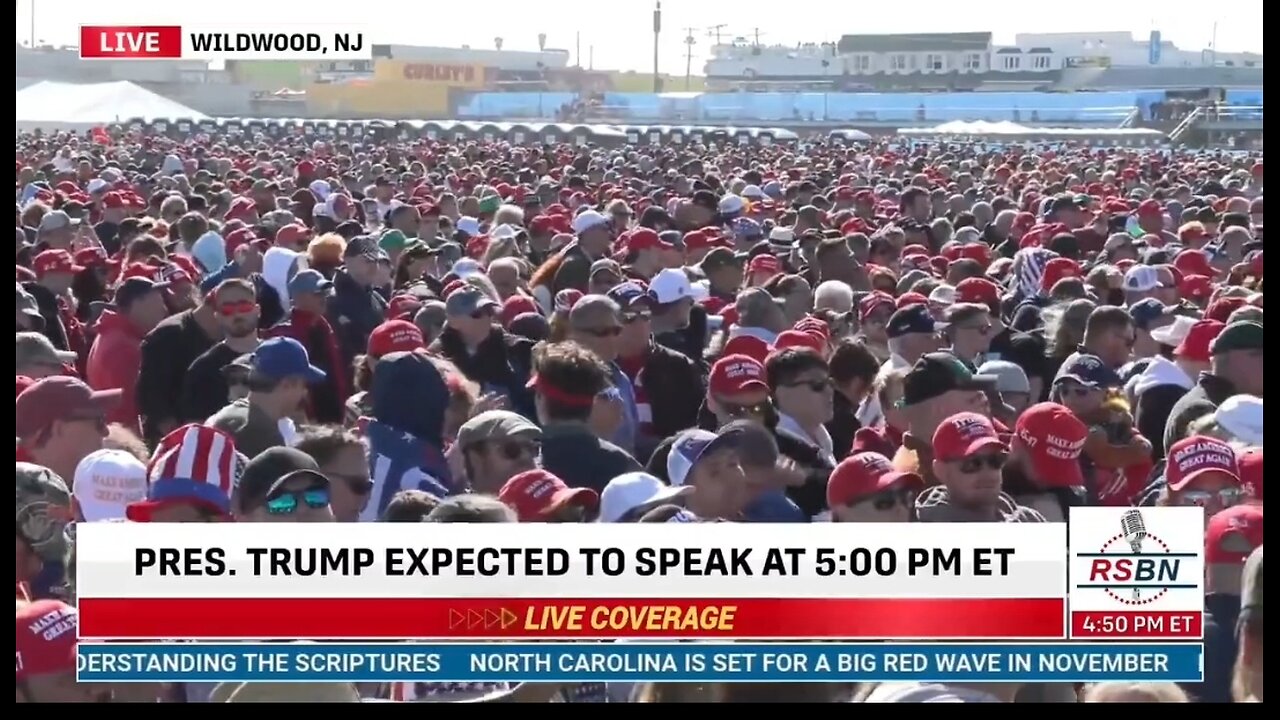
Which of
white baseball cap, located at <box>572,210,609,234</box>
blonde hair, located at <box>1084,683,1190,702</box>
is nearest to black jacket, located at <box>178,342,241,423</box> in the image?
blonde hair, located at <box>1084,683,1190,702</box>

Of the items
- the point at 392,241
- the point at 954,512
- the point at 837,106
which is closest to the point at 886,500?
the point at 954,512

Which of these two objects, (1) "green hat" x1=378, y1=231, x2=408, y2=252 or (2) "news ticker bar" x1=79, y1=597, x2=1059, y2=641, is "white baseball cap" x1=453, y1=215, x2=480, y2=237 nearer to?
(1) "green hat" x1=378, y1=231, x2=408, y2=252

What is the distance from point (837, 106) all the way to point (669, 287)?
93.1 feet

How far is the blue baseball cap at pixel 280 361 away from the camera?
19.1 feet

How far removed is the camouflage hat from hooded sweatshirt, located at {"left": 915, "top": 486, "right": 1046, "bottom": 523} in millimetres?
2181

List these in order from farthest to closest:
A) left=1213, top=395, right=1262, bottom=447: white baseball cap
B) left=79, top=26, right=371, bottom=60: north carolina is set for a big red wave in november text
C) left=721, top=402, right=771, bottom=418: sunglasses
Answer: left=721, top=402, right=771, bottom=418: sunglasses
left=79, top=26, right=371, bottom=60: north carolina is set for a big red wave in november text
left=1213, top=395, right=1262, bottom=447: white baseball cap

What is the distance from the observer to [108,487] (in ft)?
15.5

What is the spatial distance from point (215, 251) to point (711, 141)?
28001 mm

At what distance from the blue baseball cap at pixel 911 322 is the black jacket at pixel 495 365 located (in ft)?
4.77

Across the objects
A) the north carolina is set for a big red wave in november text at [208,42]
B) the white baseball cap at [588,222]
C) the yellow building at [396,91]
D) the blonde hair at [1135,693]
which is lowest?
the blonde hair at [1135,693]

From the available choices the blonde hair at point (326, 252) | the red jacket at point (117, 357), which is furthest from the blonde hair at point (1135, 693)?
the blonde hair at point (326, 252)

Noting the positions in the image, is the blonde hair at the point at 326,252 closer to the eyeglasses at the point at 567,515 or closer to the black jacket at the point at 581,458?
the black jacket at the point at 581,458

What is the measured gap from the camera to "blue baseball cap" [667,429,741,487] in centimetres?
494

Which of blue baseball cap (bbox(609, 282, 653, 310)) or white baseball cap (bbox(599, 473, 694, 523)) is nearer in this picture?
white baseball cap (bbox(599, 473, 694, 523))
